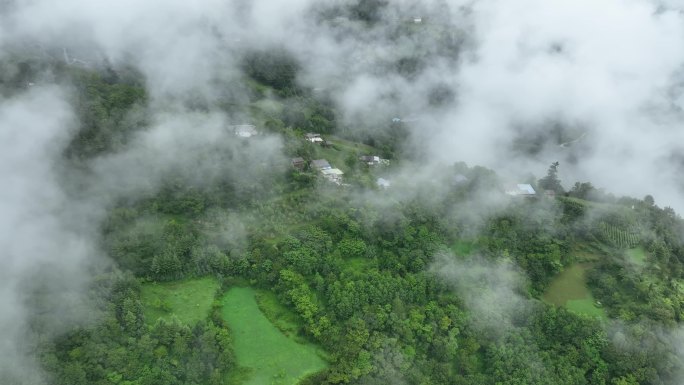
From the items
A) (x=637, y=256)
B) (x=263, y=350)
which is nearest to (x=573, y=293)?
(x=637, y=256)

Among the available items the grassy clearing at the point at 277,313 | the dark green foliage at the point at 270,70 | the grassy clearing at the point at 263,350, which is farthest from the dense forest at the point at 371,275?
the dark green foliage at the point at 270,70

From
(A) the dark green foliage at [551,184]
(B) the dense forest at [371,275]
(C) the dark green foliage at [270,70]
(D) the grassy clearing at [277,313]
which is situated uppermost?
(A) the dark green foliage at [551,184]

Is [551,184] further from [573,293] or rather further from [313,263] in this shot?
[313,263]

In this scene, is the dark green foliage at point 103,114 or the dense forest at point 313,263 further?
the dark green foliage at point 103,114

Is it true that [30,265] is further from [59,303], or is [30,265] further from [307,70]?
[307,70]

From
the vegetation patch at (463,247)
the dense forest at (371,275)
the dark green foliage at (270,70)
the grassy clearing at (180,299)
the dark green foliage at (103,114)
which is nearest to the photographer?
the dense forest at (371,275)

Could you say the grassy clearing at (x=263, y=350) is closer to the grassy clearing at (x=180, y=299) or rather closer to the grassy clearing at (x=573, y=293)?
the grassy clearing at (x=180, y=299)
